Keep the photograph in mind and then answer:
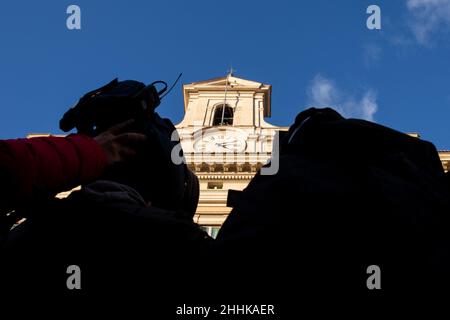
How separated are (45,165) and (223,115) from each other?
23.7 metres

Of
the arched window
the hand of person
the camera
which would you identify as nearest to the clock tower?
the arched window

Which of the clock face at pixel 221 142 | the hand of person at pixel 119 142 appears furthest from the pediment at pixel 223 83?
the hand of person at pixel 119 142

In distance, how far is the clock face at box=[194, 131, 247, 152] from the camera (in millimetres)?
22484

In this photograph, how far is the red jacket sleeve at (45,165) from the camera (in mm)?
1767

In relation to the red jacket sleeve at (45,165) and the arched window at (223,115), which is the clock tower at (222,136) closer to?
the arched window at (223,115)

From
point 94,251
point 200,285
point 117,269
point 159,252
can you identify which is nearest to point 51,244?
point 94,251

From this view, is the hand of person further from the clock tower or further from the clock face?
the clock face

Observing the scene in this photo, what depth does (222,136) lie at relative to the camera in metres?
23.6

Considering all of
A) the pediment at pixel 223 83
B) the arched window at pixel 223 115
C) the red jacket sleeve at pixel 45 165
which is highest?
the pediment at pixel 223 83

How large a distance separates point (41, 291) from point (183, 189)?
3.64 feet

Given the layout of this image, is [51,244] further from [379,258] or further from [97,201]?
[379,258]

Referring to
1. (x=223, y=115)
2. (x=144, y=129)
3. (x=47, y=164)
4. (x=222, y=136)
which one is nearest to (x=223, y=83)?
(x=223, y=115)

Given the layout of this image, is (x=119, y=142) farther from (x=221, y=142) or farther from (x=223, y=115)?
(x=223, y=115)

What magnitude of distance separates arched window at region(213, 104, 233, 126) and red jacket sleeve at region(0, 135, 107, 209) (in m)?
23.1
